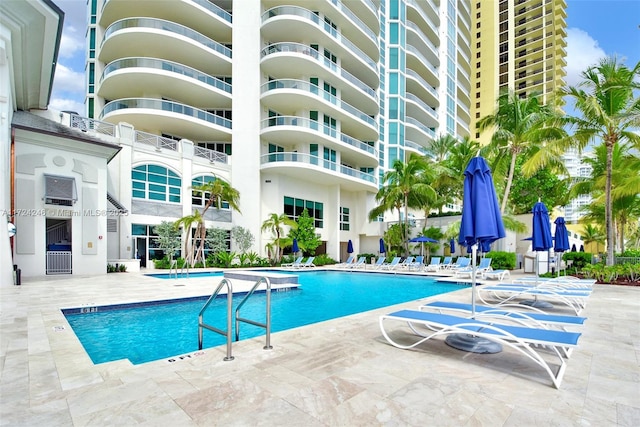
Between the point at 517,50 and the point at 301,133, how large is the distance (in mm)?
52357

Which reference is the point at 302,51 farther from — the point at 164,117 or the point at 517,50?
the point at 517,50

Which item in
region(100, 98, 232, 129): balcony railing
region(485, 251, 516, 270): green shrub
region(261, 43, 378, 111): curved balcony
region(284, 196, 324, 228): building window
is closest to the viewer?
region(485, 251, 516, 270): green shrub

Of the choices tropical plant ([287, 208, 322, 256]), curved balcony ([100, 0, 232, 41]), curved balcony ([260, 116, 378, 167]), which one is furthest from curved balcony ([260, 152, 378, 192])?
curved balcony ([100, 0, 232, 41])

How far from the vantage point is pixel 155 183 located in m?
21.6

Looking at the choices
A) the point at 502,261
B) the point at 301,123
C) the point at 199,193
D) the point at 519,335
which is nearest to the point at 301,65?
the point at 301,123

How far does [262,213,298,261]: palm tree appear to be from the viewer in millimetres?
24594

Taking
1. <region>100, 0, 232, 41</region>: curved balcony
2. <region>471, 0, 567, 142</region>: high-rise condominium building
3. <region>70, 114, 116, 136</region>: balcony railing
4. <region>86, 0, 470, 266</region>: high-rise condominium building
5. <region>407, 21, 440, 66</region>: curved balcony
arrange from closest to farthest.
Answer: <region>70, 114, 116, 136</region>: balcony railing, <region>86, 0, 470, 266</region>: high-rise condominium building, <region>100, 0, 232, 41</region>: curved balcony, <region>407, 21, 440, 66</region>: curved balcony, <region>471, 0, 567, 142</region>: high-rise condominium building

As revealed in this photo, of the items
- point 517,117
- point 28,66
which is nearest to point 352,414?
point 28,66

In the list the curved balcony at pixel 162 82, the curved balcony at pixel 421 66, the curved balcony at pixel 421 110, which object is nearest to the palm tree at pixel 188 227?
the curved balcony at pixel 162 82

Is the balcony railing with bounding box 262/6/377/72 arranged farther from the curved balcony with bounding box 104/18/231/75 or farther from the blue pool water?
the blue pool water

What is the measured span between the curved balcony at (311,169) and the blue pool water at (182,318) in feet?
44.7

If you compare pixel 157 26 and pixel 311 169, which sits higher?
pixel 157 26

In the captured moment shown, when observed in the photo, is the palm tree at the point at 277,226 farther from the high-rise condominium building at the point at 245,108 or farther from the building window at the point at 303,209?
the building window at the point at 303,209

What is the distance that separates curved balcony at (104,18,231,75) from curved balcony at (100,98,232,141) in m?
4.09
